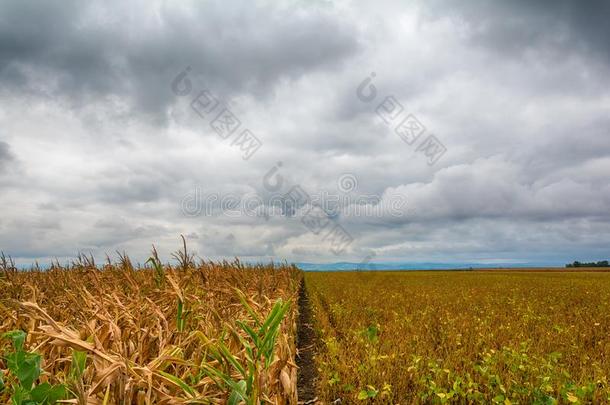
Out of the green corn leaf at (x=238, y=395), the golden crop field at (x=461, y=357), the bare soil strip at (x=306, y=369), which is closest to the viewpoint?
the green corn leaf at (x=238, y=395)

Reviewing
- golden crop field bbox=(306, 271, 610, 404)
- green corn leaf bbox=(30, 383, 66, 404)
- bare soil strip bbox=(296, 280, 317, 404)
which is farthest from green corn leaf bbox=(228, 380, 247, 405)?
golden crop field bbox=(306, 271, 610, 404)

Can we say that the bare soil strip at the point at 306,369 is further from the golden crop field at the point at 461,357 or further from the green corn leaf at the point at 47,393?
the green corn leaf at the point at 47,393

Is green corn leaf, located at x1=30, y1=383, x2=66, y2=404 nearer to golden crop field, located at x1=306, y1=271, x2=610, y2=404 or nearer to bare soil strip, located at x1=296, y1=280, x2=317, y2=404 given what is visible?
bare soil strip, located at x1=296, y1=280, x2=317, y2=404

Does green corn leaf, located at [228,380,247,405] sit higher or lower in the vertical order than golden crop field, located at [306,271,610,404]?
higher

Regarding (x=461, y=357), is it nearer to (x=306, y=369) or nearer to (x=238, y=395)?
(x=306, y=369)

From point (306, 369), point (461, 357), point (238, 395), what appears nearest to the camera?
point (238, 395)

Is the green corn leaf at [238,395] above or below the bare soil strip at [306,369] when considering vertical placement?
above

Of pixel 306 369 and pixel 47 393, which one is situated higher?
pixel 47 393

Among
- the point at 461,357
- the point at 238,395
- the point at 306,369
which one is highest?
the point at 238,395

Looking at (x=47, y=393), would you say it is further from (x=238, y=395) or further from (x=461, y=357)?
(x=461, y=357)

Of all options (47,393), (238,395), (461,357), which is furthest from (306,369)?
(47,393)

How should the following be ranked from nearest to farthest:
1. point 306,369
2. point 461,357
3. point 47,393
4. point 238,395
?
point 47,393, point 238,395, point 461,357, point 306,369

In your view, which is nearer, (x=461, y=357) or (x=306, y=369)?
(x=461, y=357)

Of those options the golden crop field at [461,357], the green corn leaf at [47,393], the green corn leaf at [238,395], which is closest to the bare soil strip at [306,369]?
the golden crop field at [461,357]
